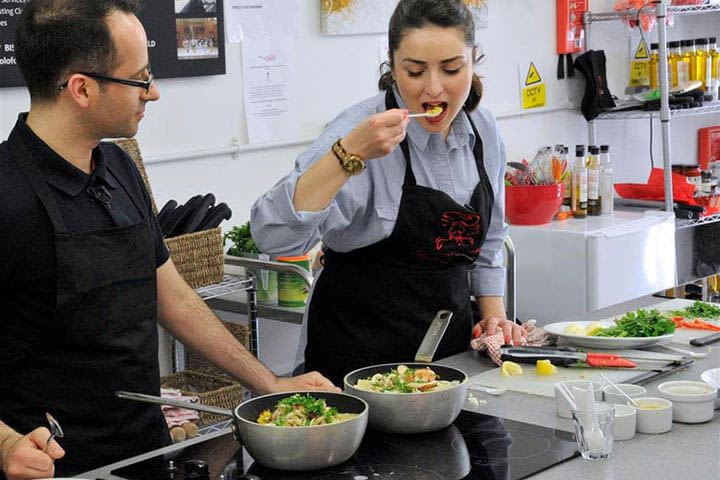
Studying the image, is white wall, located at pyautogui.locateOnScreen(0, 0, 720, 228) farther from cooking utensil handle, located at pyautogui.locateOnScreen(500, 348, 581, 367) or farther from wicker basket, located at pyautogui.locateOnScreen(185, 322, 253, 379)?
cooking utensil handle, located at pyautogui.locateOnScreen(500, 348, 581, 367)

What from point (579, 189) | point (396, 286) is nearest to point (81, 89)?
point (396, 286)

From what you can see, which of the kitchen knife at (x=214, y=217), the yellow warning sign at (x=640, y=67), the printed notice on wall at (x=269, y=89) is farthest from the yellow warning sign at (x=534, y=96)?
the kitchen knife at (x=214, y=217)

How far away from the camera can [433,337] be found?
2.33 meters

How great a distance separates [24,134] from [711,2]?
427 centimetres

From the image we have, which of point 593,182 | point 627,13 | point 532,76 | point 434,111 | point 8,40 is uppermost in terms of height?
point 627,13

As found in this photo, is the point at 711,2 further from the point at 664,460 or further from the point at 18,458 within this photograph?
the point at 18,458

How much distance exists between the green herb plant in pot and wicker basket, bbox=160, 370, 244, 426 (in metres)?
0.34

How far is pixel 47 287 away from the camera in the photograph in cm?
195

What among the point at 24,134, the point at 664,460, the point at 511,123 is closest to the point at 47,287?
the point at 24,134

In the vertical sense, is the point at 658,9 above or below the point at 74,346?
above

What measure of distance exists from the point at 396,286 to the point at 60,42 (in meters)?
0.94

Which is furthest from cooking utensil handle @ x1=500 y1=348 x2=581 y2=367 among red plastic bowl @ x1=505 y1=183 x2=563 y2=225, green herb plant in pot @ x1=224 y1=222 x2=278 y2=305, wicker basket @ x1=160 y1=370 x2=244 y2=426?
red plastic bowl @ x1=505 y1=183 x2=563 y2=225

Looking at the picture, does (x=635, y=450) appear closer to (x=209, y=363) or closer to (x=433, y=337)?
(x=433, y=337)

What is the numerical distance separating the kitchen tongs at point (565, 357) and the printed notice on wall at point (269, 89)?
1.82 meters
